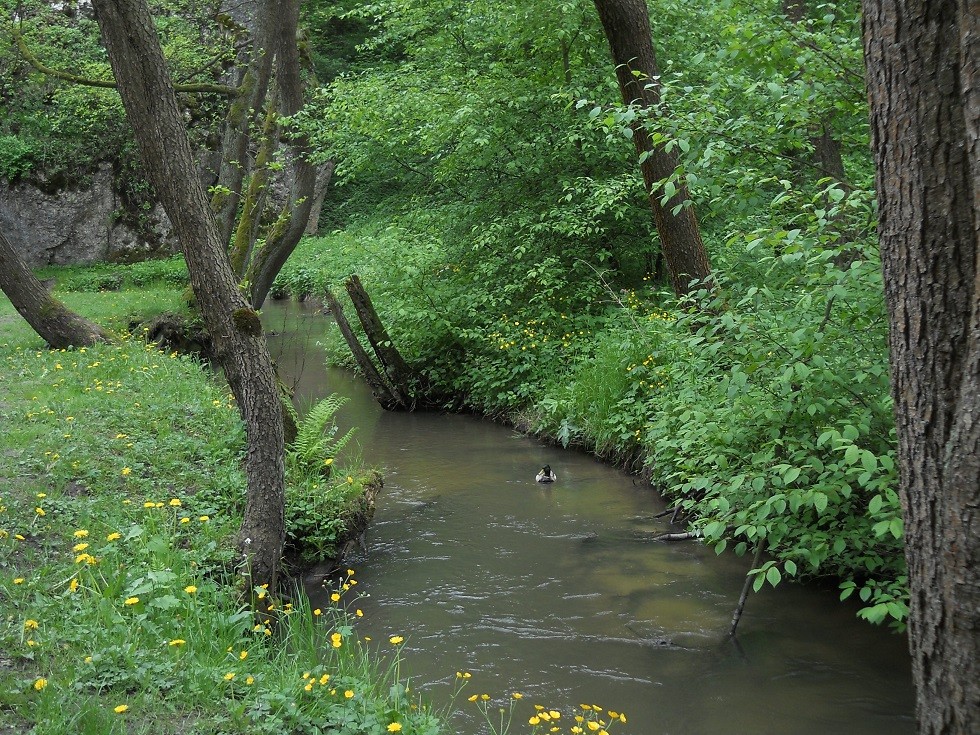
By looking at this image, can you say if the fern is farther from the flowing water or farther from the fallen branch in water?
the fallen branch in water

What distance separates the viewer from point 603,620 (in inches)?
255

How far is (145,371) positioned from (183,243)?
15.0 feet

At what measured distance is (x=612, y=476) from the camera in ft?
32.7

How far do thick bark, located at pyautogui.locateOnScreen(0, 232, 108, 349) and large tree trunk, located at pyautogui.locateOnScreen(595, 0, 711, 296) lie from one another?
8.18 m

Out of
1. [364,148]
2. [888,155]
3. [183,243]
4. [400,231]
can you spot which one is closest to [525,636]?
[183,243]

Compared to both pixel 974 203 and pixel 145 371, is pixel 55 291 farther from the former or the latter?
pixel 974 203

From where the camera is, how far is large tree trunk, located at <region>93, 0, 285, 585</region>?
18.0 ft

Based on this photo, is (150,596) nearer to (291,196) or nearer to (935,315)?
(935,315)

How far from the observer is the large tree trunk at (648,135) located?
7238mm

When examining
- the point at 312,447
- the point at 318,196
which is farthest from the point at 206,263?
the point at 318,196

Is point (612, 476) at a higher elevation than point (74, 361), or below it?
below

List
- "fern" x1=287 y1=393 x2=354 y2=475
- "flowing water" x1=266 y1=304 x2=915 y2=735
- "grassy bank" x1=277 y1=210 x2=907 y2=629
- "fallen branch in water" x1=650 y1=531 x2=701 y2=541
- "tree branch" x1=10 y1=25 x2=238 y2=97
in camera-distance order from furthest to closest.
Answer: "tree branch" x1=10 y1=25 x2=238 y2=97, "fallen branch in water" x1=650 y1=531 x2=701 y2=541, "fern" x1=287 y1=393 x2=354 y2=475, "flowing water" x1=266 y1=304 x2=915 y2=735, "grassy bank" x1=277 y1=210 x2=907 y2=629

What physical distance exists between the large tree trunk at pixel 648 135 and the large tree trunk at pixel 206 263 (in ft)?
11.0

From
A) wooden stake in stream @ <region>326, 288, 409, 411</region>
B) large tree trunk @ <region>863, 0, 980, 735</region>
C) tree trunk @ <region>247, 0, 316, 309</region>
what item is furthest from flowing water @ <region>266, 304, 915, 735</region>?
tree trunk @ <region>247, 0, 316, 309</region>
